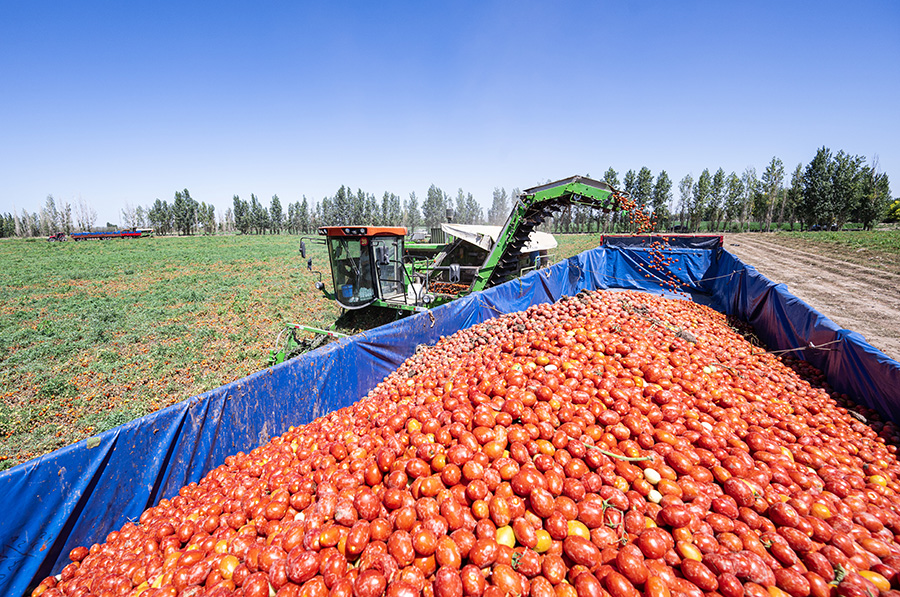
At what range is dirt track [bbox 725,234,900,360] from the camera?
32.2 ft

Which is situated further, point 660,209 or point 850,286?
point 660,209

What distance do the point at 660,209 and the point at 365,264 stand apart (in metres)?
73.3

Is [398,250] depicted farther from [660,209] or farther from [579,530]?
[660,209]

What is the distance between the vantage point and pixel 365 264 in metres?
8.70

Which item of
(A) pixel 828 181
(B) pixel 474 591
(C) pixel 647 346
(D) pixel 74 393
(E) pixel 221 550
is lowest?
(D) pixel 74 393

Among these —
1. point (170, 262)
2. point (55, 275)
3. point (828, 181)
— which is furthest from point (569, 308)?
point (828, 181)

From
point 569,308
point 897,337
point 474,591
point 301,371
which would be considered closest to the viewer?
point 474,591

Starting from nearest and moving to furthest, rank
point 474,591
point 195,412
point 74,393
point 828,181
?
point 474,591, point 195,412, point 74,393, point 828,181

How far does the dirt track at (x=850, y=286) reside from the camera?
9.80m

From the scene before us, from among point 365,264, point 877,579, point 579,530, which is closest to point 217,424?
point 579,530

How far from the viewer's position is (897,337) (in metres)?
8.98

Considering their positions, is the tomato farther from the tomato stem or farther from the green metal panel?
the green metal panel

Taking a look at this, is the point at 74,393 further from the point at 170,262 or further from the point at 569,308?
the point at 170,262

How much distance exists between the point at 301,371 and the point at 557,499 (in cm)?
357
